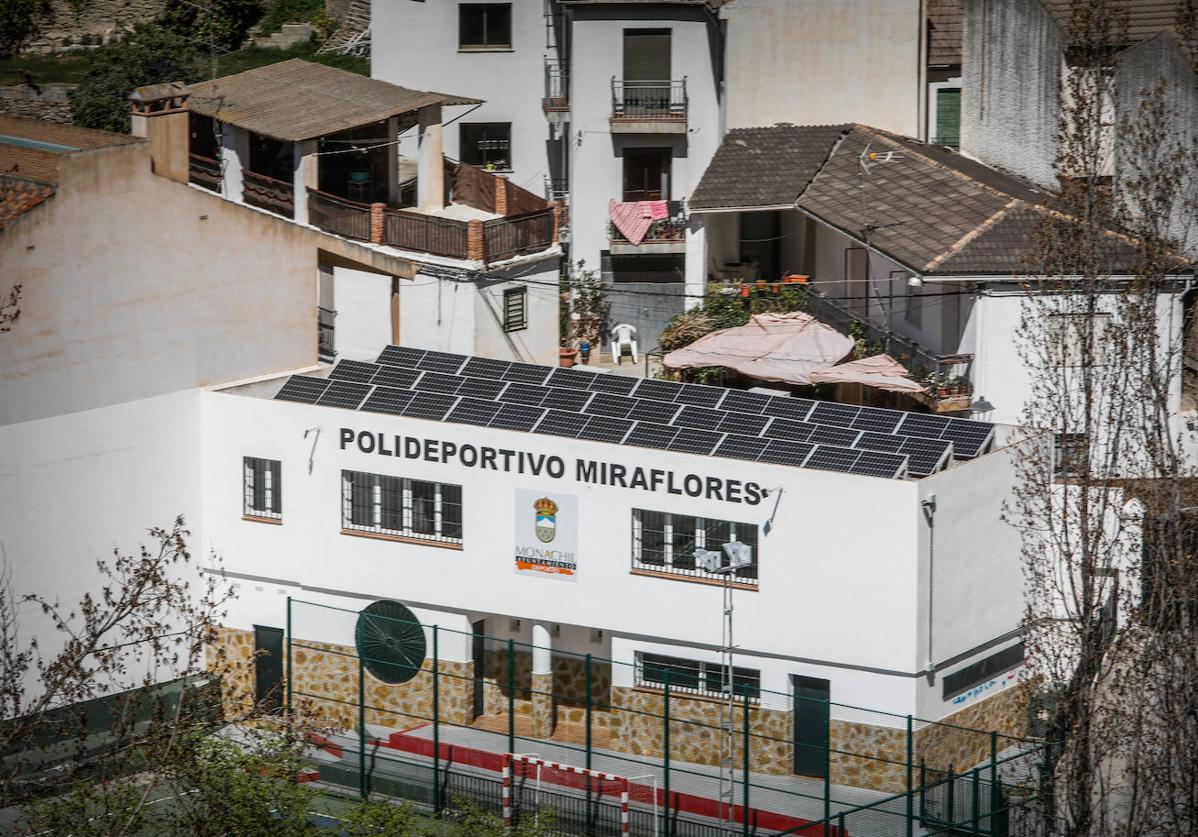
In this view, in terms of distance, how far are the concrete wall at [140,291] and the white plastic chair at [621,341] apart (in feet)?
43.0

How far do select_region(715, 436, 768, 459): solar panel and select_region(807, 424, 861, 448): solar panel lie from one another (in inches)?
44.6

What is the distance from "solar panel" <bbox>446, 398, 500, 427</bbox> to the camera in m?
47.0

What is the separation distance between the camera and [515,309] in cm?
5791

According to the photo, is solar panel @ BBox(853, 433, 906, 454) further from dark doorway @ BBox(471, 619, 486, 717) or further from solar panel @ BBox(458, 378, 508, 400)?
dark doorway @ BBox(471, 619, 486, 717)

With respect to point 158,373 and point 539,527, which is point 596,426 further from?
point 158,373

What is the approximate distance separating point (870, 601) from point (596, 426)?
6.71 metres

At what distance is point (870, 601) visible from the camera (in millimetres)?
43156

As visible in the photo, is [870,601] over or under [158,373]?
under

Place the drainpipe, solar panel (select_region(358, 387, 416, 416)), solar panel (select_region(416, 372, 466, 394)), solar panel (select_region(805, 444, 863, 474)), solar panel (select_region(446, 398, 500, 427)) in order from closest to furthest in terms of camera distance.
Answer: the drainpipe → solar panel (select_region(805, 444, 863, 474)) → solar panel (select_region(446, 398, 500, 427)) → solar panel (select_region(358, 387, 416, 416)) → solar panel (select_region(416, 372, 466, 394))

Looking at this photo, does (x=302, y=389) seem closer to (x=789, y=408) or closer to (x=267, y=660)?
(x=267, y=660)

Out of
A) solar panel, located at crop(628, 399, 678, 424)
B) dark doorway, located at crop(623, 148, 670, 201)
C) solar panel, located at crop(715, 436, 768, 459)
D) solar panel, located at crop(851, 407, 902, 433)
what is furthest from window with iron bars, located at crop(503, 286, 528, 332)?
solar panel, located at crop(715, 436, 768, 459)

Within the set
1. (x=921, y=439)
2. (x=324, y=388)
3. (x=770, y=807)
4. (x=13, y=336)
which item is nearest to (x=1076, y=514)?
(x=921, y=439)

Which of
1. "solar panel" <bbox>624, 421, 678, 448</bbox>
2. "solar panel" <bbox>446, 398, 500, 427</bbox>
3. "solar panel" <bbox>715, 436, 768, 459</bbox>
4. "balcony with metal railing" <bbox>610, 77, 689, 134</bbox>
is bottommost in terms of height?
"solar panel" <bbox>715, 436, 768, 459</bbox>

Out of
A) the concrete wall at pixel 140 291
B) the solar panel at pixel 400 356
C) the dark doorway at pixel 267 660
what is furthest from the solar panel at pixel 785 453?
the concrete wall at pixel 140 291
